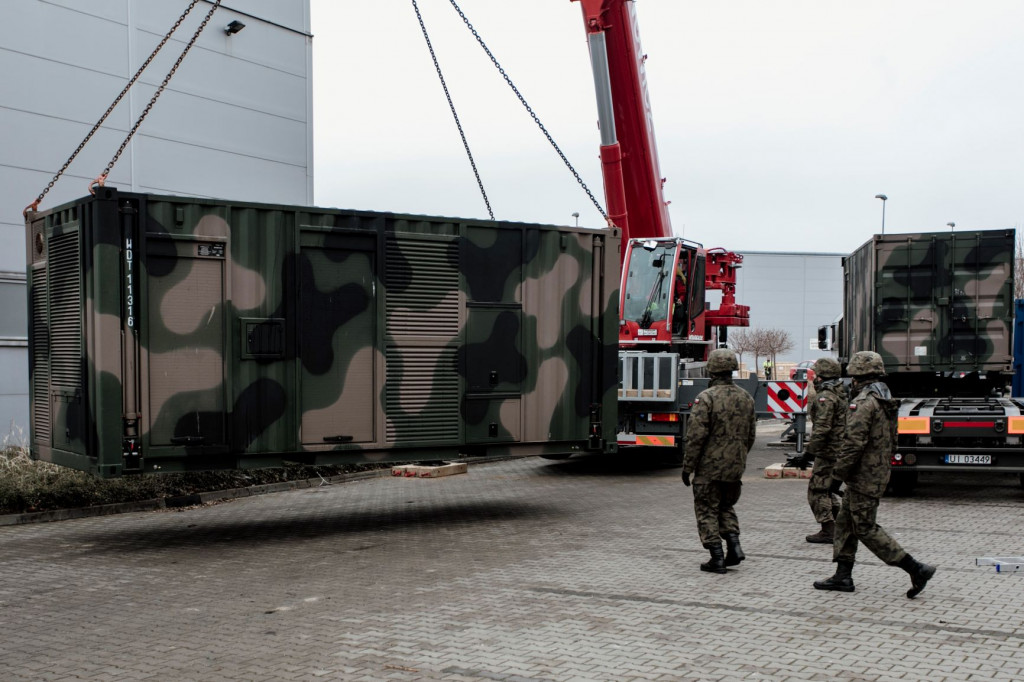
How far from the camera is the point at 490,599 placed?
676cm

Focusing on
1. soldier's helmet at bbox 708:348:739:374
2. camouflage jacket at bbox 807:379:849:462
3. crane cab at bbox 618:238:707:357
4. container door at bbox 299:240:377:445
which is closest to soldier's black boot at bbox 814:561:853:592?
camouflage jacket at bbox 807:379:849:462

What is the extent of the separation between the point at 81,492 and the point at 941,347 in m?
10.8

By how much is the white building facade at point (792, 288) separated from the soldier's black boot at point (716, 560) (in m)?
60.4

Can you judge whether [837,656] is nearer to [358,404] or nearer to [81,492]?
[358,404]

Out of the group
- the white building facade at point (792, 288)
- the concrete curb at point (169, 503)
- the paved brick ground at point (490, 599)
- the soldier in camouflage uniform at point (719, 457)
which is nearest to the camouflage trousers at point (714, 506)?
the soldier in camouflage uniform at point (719, 457)

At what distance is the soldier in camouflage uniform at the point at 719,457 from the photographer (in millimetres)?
7539

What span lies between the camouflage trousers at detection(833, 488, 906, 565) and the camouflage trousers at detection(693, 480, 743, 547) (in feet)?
3.37

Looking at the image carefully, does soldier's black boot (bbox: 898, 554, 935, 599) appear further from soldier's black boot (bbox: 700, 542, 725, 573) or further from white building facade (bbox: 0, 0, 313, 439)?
white building facade (bbox: 0, 0, 313, 439)

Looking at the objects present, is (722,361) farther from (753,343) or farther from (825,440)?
(753,343)

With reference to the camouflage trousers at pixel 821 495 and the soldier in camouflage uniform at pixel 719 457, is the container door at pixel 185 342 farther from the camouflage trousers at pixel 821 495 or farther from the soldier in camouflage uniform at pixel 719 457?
the camouflage trousers at pixel 821 495

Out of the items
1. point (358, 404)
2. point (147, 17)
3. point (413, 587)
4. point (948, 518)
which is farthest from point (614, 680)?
point (147, 17)

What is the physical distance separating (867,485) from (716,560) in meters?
1.44

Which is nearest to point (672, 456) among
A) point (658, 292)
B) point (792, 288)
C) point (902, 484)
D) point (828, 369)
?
point (658, 292)

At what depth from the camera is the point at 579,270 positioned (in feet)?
35.3
